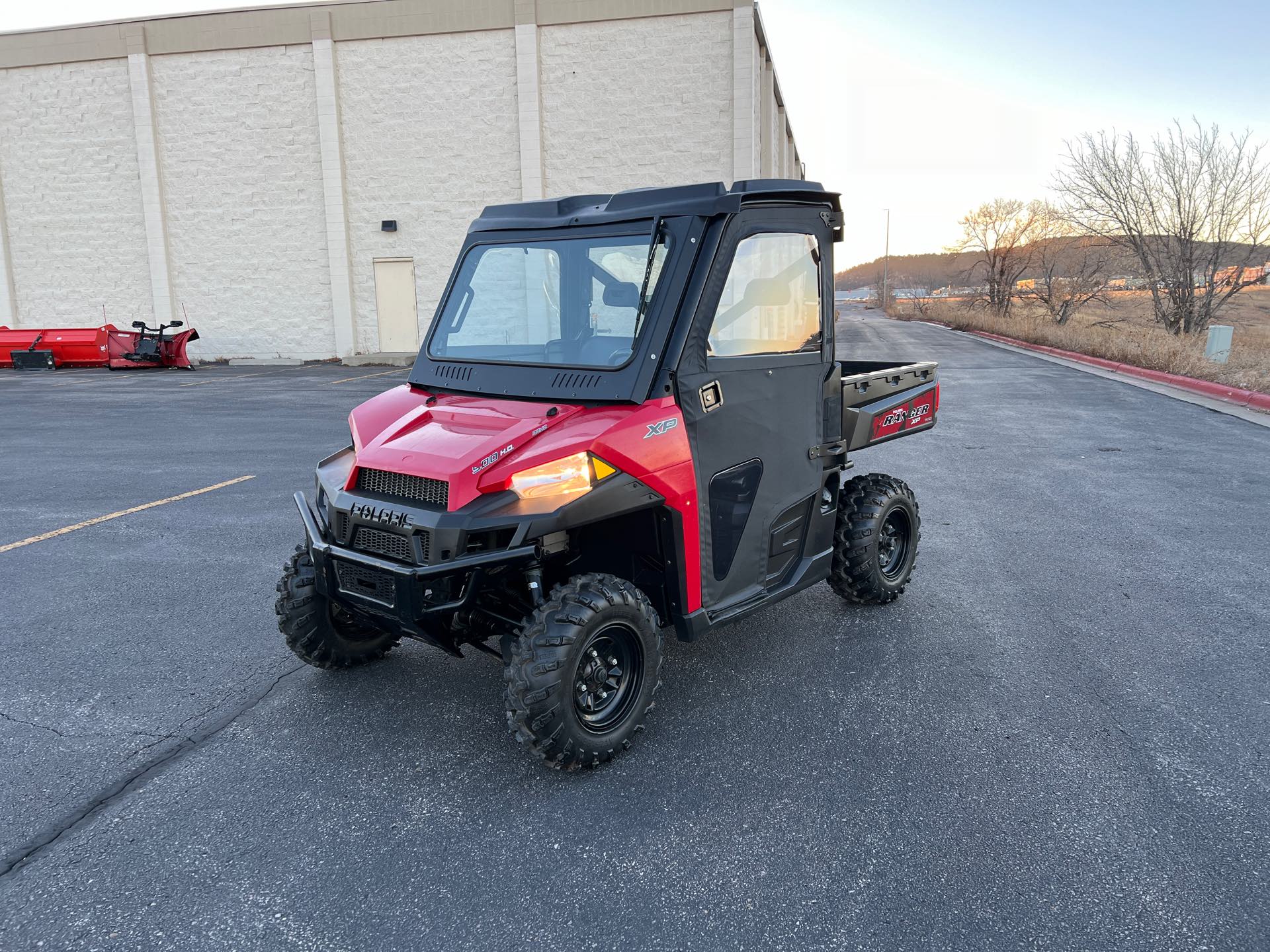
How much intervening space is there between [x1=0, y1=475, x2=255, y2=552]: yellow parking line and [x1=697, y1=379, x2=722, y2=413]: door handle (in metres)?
5.72

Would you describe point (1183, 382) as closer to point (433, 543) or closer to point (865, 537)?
point (865, 537)

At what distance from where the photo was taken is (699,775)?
359 centimetres

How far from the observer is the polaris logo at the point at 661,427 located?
3691 mm

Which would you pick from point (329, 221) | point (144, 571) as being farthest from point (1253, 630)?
point (329, 221)

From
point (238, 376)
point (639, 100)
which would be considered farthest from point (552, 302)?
point (639, 100)

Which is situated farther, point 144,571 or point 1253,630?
point 144,571

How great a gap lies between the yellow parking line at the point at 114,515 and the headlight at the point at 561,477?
5.32 m

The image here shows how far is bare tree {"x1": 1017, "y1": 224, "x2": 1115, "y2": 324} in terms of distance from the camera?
3512 cm

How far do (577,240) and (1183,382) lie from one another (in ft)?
52.7

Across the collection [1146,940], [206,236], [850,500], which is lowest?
[1146,940]

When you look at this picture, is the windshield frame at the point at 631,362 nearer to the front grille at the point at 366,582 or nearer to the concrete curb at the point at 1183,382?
the front grille at the point at 366,582

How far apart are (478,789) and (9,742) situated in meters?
2.13

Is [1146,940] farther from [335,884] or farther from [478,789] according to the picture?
[335,884]

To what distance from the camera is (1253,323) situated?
39781 mm
